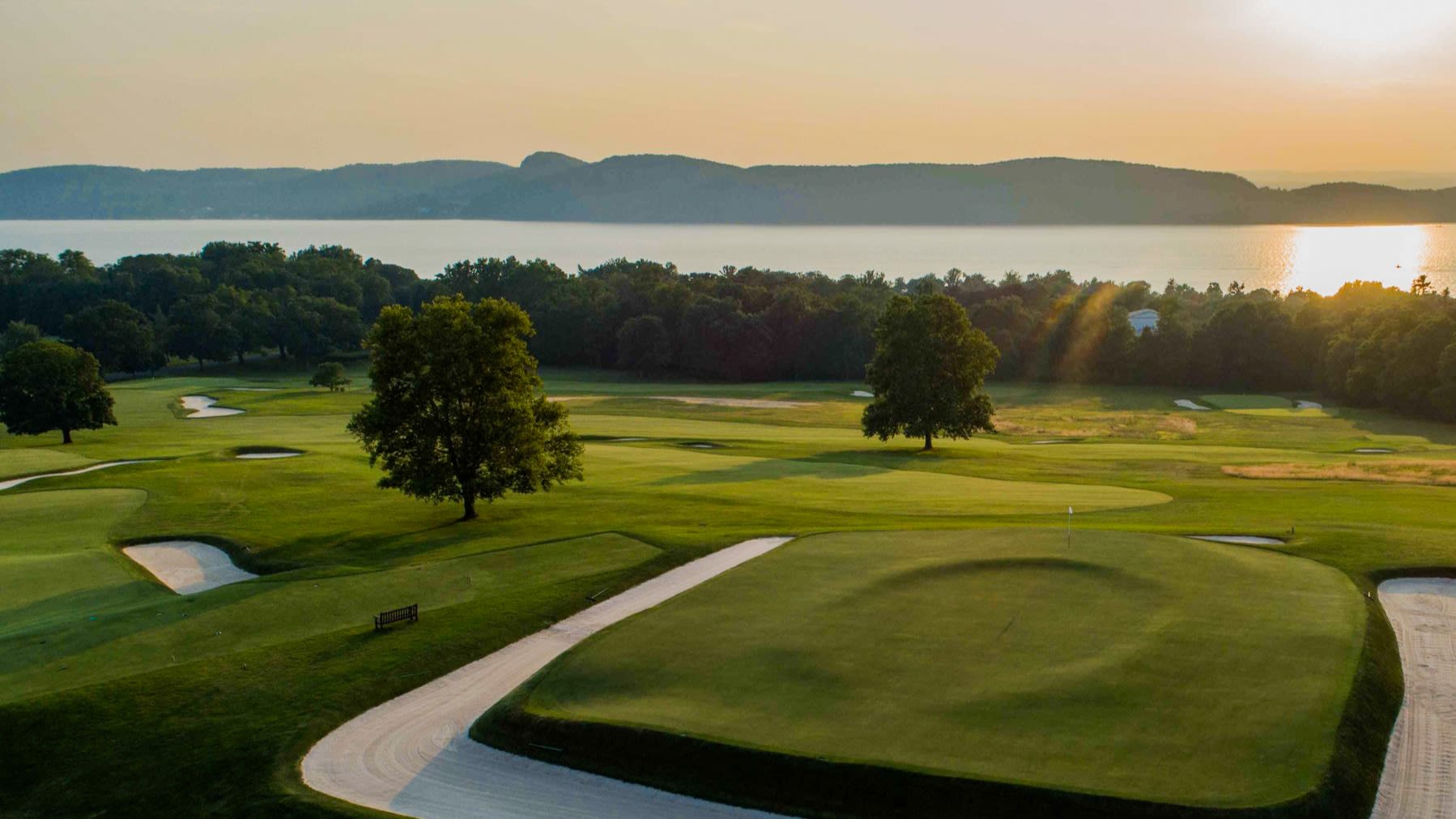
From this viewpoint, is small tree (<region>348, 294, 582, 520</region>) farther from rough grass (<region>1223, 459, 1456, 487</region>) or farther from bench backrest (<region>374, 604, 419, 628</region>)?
rough grass (<region>1223, 459, 1456, 487</region>)

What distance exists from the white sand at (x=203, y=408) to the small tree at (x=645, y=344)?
134 ft

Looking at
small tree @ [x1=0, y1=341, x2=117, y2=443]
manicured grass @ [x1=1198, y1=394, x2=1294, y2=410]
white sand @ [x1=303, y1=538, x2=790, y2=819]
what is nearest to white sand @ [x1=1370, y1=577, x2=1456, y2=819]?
white sand @ [x1=303, y1=538, x2=790, y2=819]

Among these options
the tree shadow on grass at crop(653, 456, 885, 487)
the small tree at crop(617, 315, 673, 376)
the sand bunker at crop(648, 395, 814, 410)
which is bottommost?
the tree shadow on grass at crop(653, 456, 885, 487)

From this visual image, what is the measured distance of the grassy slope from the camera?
20.2 m

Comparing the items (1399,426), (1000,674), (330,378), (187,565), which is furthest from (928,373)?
(330,378)

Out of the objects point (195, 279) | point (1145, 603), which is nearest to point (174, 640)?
point (1145, 603)

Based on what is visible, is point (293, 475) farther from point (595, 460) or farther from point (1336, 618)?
point (1336, 618)

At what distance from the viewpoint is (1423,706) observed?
67.2 ft

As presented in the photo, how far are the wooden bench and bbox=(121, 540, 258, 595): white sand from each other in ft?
26.1

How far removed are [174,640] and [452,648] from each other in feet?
20.4

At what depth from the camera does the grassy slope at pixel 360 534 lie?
796 inches

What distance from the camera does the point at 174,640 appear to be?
2481cm

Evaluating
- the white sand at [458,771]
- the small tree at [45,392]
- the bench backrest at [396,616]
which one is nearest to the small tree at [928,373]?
the bench backrest at [396,616]

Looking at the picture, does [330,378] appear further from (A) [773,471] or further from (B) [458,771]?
(B) [458,771]
